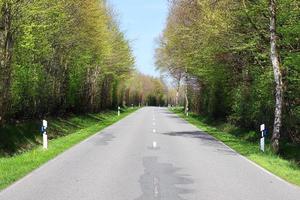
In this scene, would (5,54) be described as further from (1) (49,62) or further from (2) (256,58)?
(1) (49,62)

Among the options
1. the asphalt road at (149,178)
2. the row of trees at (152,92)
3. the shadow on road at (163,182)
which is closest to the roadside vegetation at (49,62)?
the asphalt road at (149,178)

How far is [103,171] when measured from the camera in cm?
1406

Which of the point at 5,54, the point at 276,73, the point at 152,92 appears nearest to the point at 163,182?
the point at 276,73

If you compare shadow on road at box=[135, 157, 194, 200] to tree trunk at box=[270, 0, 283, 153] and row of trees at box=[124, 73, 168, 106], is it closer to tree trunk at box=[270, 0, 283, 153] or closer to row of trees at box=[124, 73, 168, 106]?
tree trunk at box=[270, 0, 283, 153]

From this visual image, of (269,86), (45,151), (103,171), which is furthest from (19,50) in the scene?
(103,171)

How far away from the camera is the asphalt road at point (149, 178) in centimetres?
1049

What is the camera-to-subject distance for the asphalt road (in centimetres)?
1049

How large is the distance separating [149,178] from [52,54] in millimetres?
25091

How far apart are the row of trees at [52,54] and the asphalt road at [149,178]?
733 cm

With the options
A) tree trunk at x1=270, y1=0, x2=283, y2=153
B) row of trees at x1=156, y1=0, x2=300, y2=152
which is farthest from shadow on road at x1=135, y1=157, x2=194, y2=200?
row of trees at x1=156, y1=0, x2=300, y2=152

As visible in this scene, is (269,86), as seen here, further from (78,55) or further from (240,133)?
(78,55)

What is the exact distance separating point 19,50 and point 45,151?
349 inches

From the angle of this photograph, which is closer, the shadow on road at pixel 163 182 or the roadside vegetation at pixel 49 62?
the shadow on road at pixel 163 182

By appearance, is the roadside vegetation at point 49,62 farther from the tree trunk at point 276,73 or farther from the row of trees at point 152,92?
the row of trees at point 152,92
